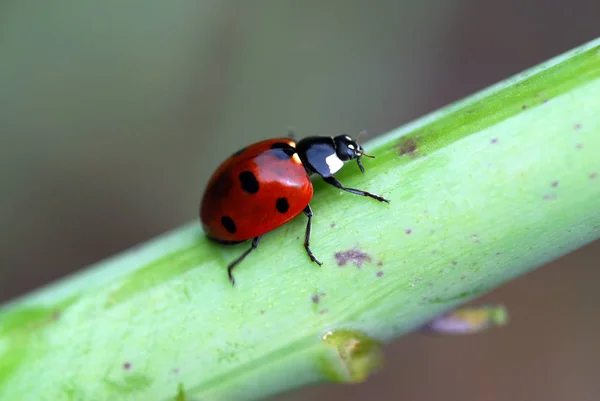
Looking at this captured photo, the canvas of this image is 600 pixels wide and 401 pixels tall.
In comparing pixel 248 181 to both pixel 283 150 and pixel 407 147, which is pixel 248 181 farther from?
pixel 407 147

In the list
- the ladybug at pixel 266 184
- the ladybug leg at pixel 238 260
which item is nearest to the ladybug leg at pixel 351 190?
the ladybug at pixel 266 184

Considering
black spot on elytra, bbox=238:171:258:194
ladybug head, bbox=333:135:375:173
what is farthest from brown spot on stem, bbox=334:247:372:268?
black spot on elytra, bbox=238:171:258:194

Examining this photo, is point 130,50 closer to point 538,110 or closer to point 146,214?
point 146,214

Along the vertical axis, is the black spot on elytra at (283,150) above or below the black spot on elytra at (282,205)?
above

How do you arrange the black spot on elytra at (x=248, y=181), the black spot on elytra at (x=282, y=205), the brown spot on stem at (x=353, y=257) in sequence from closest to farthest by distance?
the brown spot on stem at (x=353, y=257) → the black spot on elytra at (x=282, y=205) → the black spot on elytra at (x=248, y=181)

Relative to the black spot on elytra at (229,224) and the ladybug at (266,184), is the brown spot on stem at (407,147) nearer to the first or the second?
the ladybug at (266,184)

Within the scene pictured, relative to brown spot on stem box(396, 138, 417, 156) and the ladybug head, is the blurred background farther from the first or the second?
brown spot on stem box(396, 138, 417, 156)

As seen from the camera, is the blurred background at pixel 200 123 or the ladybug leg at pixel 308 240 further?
the blurred background at pixel 200 123

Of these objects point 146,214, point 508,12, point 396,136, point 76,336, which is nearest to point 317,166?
point 396,136
